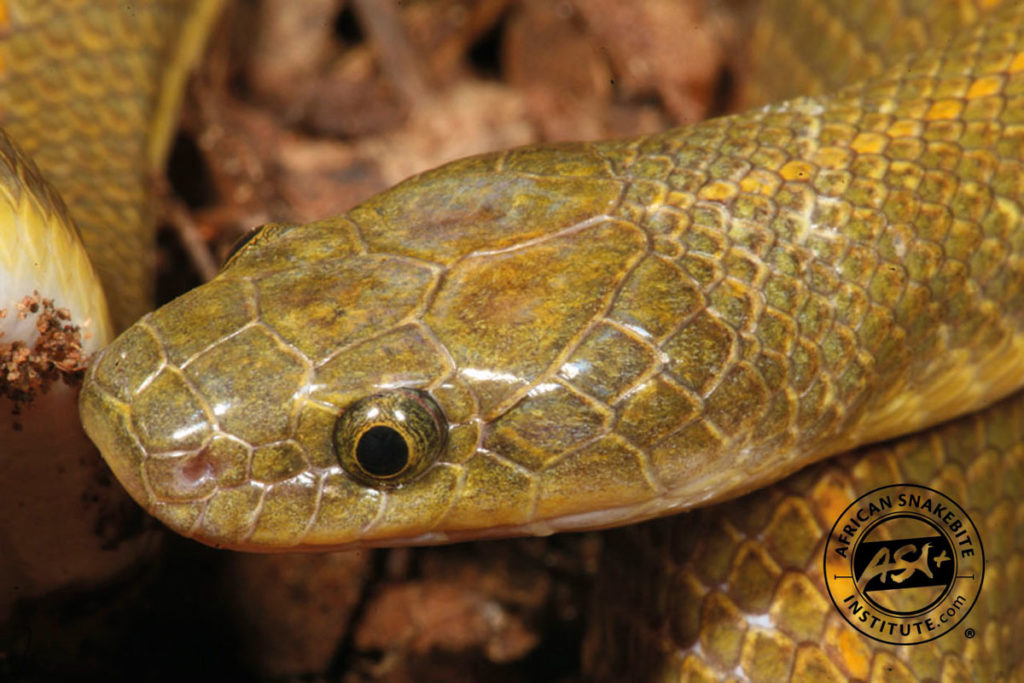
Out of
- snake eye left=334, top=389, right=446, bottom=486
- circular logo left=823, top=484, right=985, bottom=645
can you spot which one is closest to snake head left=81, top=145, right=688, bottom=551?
snake eye left=334, top=389, right=446, bottom=486

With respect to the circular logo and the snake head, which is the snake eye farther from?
the circular logo

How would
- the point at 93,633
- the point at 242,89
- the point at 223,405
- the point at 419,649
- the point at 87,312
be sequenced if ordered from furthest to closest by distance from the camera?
the point at 242,89 < the point at 419,649 < the point at 93,633 < the point at 87,312 < the point at 223,405

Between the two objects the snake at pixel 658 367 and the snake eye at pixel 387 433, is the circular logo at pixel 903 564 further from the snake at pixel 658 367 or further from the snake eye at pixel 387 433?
the snake eye at pixel 387 433

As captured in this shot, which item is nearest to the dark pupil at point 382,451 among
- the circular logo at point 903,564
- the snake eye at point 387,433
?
the snake eye at point 387,433

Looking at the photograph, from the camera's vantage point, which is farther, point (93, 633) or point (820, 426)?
point (93, 633)

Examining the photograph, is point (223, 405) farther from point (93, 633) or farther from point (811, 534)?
point (811, 534)

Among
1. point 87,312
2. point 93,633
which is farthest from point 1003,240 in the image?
point 93,633
